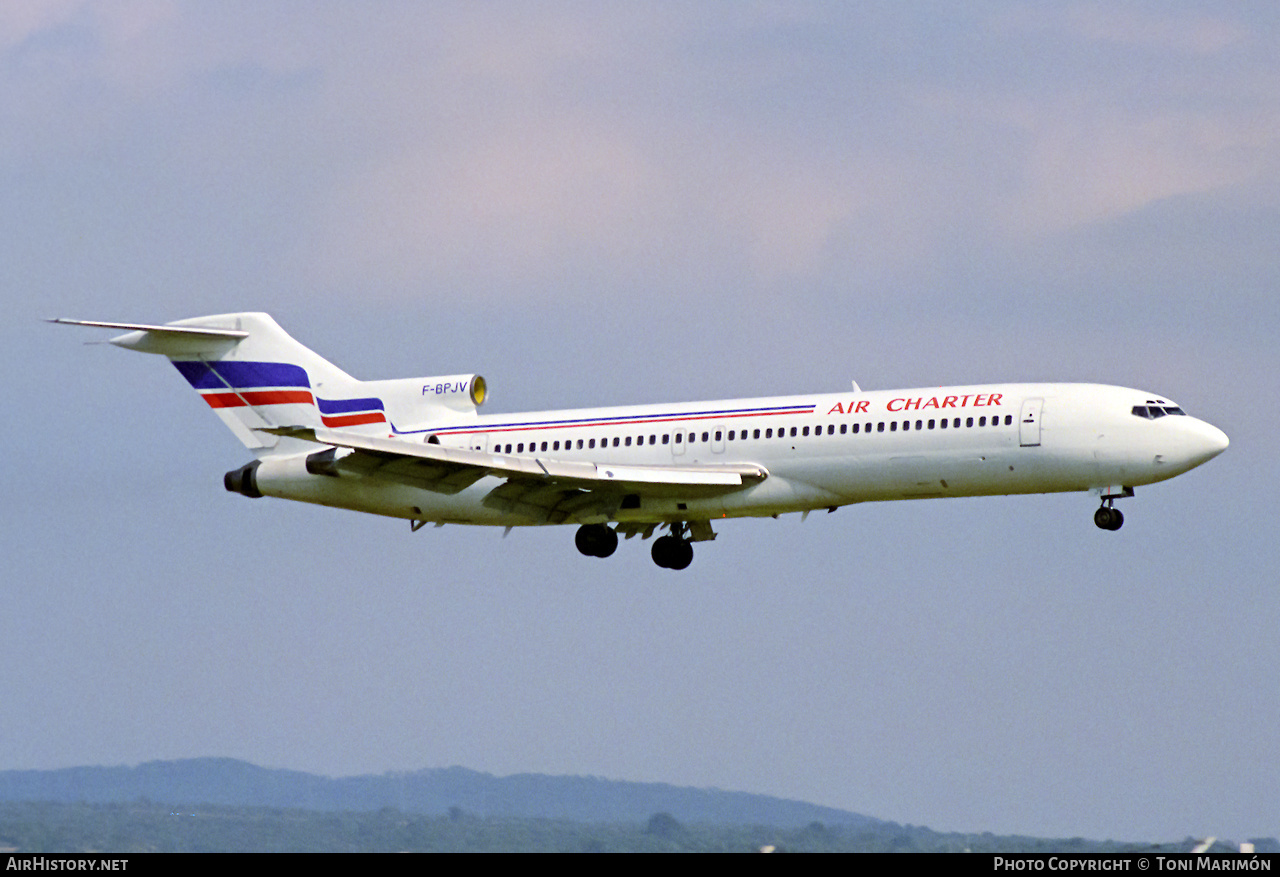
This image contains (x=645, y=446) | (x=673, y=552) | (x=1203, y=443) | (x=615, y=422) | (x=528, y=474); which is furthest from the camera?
(x=673, y=552)

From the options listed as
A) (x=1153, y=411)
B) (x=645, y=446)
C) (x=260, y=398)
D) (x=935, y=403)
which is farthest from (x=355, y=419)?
(x=1153, y=411)

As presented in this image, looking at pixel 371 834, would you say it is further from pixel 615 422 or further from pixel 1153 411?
pixel 1153 411

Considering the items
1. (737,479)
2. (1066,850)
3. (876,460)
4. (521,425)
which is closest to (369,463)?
(521,425)

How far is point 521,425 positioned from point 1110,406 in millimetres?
14652

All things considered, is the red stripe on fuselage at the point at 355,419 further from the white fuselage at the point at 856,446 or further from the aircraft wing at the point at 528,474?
the aircraft wing at the point at 528,474

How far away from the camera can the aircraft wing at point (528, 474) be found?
153 ft

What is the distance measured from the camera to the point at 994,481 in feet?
148

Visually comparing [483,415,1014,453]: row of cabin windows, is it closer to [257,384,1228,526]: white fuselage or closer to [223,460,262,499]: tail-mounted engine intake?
[257,384,1228,526]: white fuselage

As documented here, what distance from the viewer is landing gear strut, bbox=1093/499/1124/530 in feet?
149

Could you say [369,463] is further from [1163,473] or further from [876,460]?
[1163,473]

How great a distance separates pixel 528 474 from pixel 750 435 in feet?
17.4

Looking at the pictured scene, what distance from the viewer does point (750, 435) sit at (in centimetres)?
4719

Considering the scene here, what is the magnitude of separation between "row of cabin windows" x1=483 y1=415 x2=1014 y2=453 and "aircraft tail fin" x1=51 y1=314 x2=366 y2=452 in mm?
5994

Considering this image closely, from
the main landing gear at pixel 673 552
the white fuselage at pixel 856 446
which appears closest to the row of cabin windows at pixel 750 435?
the white fuselage at pixel 856 446
